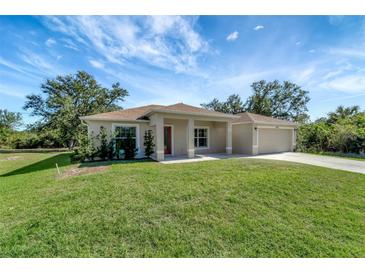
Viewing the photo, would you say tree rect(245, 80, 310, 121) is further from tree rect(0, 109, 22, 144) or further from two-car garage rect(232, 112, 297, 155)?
tree rect(0, 109, 22, 144)

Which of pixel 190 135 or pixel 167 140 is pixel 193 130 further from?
pixel 167 140

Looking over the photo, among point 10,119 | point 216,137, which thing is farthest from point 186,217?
point 10,119

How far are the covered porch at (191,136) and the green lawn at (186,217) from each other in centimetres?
468

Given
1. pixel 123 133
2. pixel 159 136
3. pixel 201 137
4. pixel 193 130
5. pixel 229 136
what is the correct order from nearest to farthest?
pixel 159 136 → pixel 193 130 → pixel 123 133 → pixel 229 136 → pixel 201 137

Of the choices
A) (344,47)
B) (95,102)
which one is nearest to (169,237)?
(344,47)

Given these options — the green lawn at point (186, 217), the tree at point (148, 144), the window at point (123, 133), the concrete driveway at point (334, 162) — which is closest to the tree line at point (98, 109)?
the concrete driveway at point (334, 162)

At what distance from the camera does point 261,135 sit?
12.9 metres

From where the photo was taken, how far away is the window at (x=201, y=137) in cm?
1253

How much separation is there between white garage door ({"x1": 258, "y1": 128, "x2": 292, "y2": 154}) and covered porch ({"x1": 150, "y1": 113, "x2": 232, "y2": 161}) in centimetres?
288

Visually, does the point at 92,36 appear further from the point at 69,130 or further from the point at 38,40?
the point at 69,130

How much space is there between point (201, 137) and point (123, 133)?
5761mm

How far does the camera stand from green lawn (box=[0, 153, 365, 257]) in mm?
2693

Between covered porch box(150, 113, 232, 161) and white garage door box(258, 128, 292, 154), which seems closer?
covered porch box(150, 113, 232, 161)

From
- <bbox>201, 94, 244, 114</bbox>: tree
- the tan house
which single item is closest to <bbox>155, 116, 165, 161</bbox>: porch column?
the tan house
